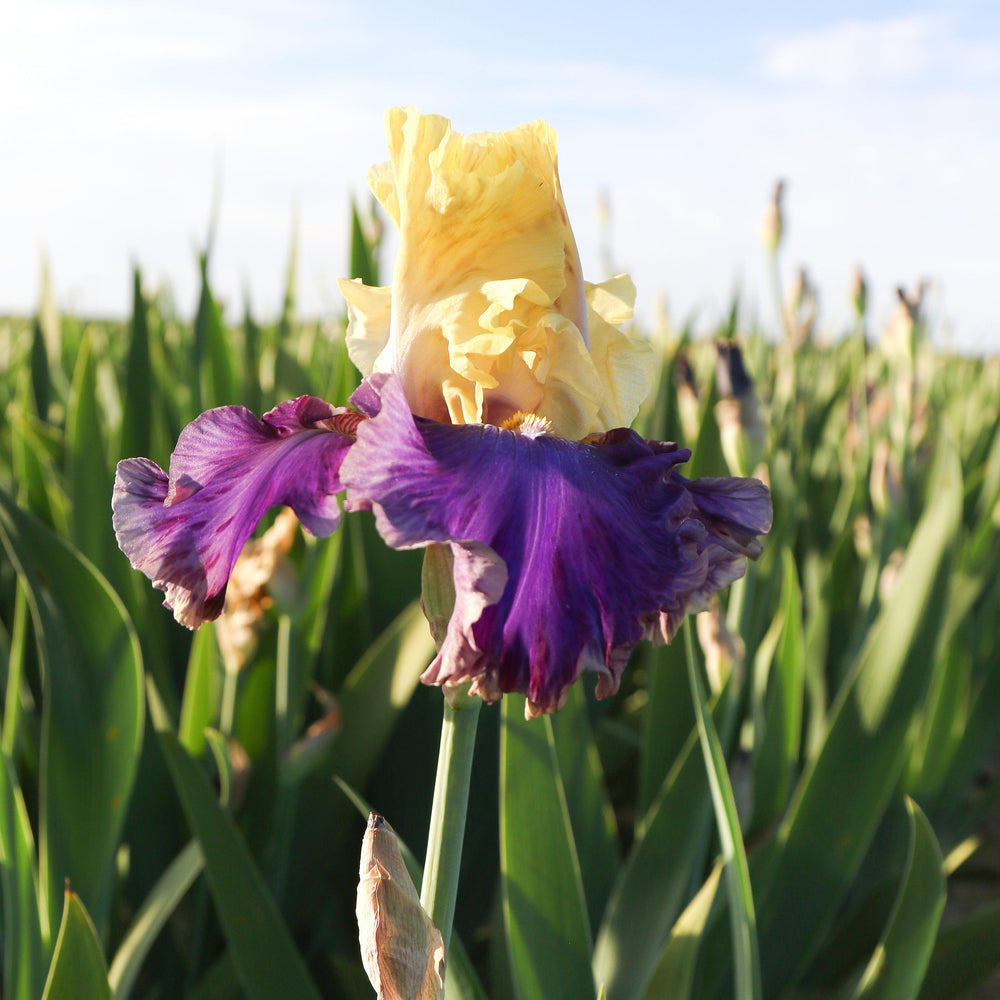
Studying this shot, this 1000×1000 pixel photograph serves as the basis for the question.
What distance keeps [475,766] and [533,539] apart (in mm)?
829

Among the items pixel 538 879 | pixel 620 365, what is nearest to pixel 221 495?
pixel 620 365

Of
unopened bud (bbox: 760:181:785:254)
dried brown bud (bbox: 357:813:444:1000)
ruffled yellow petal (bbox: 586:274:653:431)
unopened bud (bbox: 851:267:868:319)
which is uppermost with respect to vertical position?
unopened bud (bbox: 760:181:785:254)

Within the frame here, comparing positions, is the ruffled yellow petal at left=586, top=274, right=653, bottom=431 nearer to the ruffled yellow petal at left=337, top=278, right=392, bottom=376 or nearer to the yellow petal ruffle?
the yellow petal ruffle

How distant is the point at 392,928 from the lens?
0.41 m

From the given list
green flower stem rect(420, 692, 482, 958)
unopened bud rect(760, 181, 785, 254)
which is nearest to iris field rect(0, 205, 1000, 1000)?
green flower stem rect(420, 692, 482, 958)

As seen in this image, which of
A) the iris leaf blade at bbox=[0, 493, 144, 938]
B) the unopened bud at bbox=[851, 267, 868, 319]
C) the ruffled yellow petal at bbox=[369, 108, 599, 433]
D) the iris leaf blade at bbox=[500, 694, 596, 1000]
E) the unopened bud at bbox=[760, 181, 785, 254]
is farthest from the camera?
the unopened bud at bbox=[760, 181, 785, 254]

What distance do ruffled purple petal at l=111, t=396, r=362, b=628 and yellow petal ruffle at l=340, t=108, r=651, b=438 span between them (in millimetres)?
63

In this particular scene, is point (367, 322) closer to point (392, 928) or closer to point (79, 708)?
point (392, 928)

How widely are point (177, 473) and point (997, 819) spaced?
2.14m

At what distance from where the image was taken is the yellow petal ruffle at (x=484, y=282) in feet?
1.59

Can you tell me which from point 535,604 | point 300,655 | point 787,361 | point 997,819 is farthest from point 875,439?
point 535,604

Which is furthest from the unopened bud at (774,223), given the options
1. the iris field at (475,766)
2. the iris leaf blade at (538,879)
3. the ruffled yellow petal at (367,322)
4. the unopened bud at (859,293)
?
the ruffled yellow petal at (367,322)

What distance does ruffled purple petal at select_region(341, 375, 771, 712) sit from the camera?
382 millimetres

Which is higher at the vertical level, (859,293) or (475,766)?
(859,293)
